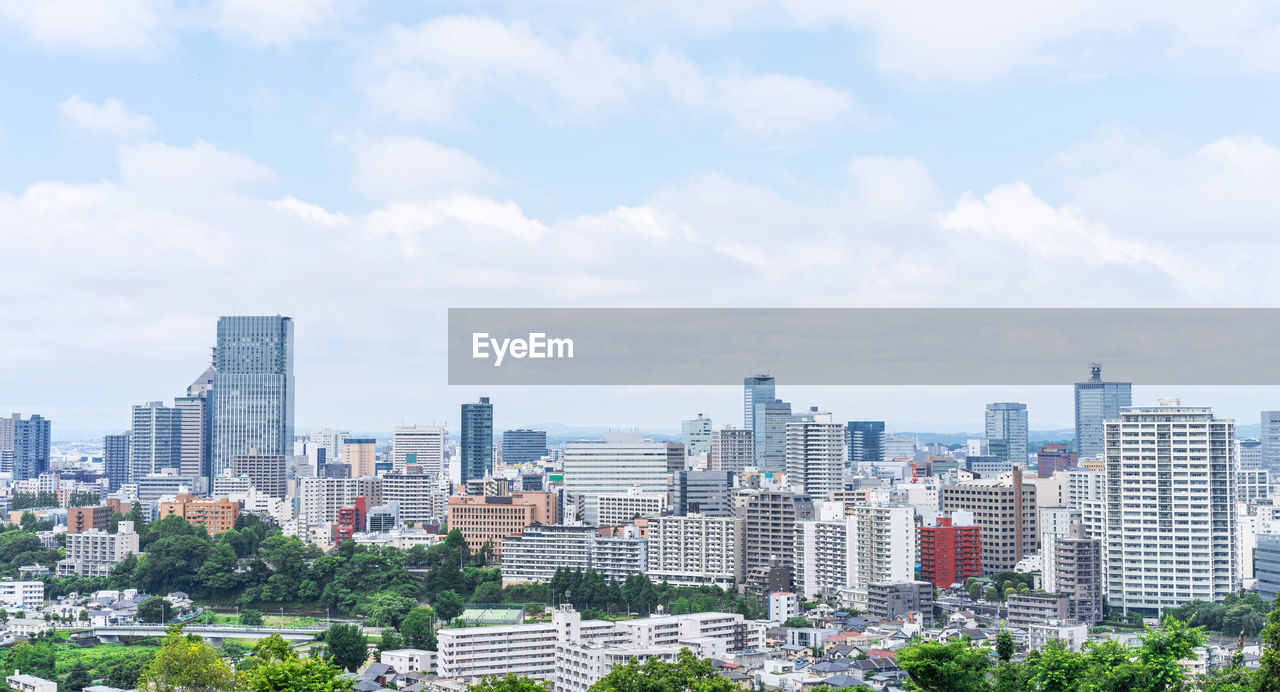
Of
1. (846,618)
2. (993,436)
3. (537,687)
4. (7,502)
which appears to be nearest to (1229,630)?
(846,618)

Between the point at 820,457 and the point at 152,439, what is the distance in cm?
2422

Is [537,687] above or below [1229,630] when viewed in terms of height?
above

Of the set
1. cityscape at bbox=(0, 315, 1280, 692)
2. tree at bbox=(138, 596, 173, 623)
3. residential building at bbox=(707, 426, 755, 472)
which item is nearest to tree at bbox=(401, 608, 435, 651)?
cityscape at bbox=(0, 315, 1280, 692)

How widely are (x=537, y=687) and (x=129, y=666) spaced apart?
780 centimetres

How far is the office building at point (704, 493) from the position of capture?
982 inches

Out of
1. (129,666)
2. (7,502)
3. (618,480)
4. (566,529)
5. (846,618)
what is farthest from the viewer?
(7,502)

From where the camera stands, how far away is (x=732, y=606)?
17281 millimetres

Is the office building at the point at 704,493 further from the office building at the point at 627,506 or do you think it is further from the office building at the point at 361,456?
the office building at the point at 361,456

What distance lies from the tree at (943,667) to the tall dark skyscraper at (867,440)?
126 ft

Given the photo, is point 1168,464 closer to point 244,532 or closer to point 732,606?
point 732,606

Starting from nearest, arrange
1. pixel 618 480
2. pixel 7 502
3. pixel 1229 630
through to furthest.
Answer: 1. pixel 1229 630
2. pixel 618 480
3. pixel 7 502

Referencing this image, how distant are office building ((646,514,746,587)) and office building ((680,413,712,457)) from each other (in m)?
20.3

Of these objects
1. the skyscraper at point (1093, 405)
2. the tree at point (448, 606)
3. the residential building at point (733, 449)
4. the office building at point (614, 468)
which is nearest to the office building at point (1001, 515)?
the office building at point (614, 468)

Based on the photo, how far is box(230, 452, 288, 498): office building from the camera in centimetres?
3725
